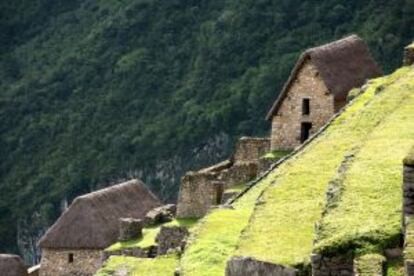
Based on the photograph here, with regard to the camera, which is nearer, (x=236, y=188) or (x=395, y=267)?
(x=395, y=267)

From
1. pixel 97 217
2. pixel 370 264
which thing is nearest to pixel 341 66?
pixel 97 217

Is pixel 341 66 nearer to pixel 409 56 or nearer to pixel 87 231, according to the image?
pixel 409 56

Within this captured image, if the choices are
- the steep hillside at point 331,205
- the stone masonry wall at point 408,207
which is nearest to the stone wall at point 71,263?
the steep hillside at point 331,205

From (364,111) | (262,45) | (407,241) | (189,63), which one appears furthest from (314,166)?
(189,63)

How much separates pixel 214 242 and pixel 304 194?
162cm

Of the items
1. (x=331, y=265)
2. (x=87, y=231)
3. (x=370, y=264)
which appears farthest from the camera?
(x=87, y=231)

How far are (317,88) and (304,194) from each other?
13.0 meters

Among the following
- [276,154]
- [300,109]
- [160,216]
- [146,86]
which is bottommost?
[160,216]

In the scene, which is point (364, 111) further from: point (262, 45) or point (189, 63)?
point (189, 63)

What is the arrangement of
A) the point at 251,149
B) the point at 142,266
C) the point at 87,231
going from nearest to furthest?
the point at 142,266 → the point at 251,149 → the point at 87,231

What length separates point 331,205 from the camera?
13.2m

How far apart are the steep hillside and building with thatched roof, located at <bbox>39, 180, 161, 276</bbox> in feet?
40.0

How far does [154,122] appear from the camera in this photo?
89625 millimetres

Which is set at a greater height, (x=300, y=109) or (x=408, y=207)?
(x=300, y=109)
